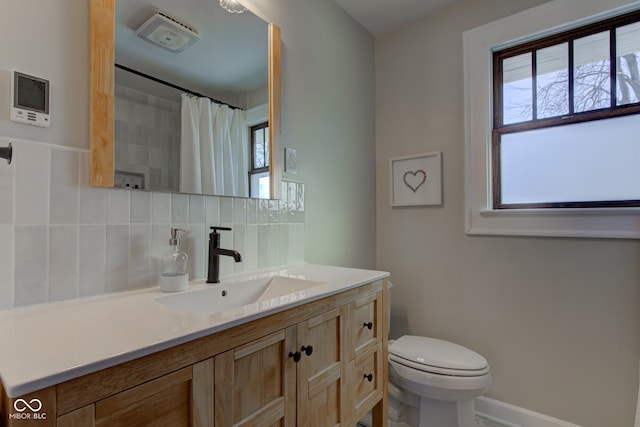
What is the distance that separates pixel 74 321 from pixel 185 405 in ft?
1.06

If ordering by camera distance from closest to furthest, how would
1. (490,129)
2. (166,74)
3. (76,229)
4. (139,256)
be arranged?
1. (76,229)
2. (139,256)
3. (166,74)
4. (490,129)

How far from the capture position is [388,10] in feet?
6.49

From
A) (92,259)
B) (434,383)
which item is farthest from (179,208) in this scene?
(434,383)

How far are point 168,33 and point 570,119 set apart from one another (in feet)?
6.28

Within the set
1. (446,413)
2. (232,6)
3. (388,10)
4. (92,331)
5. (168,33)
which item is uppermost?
(388,10)

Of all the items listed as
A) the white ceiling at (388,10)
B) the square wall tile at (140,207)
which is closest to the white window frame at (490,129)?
the white ceiling at (388,10)

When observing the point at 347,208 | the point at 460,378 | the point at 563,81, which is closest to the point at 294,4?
the point at 347,208

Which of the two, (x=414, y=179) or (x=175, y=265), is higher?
(x=414, y=179)

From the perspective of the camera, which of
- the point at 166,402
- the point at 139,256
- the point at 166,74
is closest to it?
the point at 166,402

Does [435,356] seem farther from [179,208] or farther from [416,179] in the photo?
[179,208]

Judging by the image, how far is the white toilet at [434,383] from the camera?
1.38 meters

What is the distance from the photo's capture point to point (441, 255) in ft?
6.45

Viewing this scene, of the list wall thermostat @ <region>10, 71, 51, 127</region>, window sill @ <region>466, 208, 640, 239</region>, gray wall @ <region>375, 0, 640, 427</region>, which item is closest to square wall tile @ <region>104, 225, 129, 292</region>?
wall thermostat @ <region>10, 71, 51, 127</region>

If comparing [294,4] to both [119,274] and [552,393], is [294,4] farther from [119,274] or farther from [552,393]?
[552,393]
